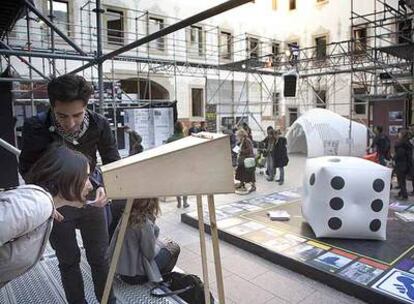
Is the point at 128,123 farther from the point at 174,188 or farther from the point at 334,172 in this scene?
the point at 174,188

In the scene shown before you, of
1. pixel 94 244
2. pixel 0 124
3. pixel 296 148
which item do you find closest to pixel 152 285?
pixel 94 244

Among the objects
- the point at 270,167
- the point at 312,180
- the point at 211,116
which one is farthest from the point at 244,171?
the point at 211,116

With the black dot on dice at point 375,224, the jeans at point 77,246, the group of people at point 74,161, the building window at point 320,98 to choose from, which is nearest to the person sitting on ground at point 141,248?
the group of people at point 74,161

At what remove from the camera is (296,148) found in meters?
15.0

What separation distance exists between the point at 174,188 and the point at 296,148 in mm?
13993

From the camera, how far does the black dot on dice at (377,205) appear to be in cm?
421

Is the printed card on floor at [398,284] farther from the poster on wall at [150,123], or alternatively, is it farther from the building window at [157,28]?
the building window at [157,28]

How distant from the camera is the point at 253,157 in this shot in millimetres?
8086

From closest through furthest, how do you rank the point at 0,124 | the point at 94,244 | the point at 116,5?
the point at 94,244 → the point at 0,124 → the point at 116,5

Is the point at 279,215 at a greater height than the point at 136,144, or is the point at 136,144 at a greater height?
the point at 136,144

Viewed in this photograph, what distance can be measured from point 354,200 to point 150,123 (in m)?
7.82

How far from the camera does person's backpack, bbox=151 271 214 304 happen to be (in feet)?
8.24

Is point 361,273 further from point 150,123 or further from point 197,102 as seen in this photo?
point 197,102

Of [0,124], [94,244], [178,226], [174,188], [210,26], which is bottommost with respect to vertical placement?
[178,226]
